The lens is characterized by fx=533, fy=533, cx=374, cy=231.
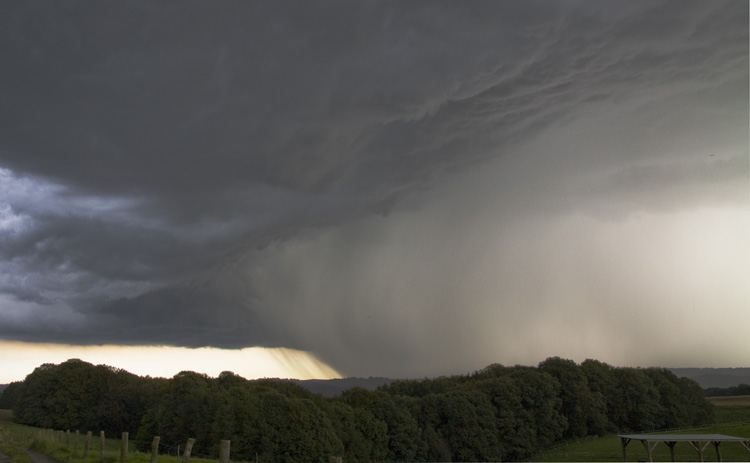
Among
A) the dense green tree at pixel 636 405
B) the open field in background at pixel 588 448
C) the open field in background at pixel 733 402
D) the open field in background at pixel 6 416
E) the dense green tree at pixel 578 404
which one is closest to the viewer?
the open field in background at pixel 588 448

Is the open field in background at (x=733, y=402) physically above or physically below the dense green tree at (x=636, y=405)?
below

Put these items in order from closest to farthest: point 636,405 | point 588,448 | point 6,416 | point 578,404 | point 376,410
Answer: point 376,410 < point 588,448 < point 578,404 < point 636,405 < point 6,416

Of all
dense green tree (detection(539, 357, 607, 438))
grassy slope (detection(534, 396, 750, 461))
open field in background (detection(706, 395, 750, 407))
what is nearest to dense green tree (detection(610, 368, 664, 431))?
dense green tree (detection(539, 357, 607, 438))

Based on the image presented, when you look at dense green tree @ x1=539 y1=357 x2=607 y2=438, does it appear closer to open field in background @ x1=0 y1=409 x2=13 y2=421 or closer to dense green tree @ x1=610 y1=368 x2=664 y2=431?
dense green tree @ x1=610 y1=368 x2=664 y2=431

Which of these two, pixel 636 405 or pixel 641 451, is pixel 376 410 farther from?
pixel 636 405

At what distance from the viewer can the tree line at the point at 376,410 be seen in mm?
83250

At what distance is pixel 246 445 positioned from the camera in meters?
81.0

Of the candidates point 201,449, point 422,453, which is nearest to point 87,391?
point 201,449

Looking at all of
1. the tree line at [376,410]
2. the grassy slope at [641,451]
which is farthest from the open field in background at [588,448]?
the tree line at [376,410]

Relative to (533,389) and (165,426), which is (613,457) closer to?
(533,389)

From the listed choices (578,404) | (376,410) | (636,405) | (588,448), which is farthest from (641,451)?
(636,405)

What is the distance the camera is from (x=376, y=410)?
101312mm

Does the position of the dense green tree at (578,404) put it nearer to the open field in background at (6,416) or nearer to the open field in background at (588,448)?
the open field in background at (588,448)

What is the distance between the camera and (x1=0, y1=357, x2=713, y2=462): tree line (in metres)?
83.2
